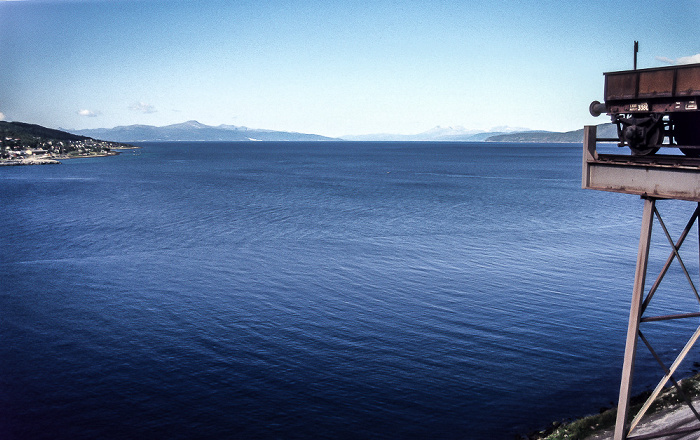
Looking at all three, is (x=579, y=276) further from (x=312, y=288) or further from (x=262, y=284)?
(x=262, y=284)

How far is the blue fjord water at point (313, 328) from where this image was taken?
1753 cm

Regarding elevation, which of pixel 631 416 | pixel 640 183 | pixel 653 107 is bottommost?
pixel 631 416

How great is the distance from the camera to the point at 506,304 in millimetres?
27062

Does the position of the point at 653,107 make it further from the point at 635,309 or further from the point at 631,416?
the point at 631,416

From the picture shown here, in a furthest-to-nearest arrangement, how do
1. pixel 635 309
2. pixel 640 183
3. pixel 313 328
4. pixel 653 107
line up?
pixel 313 328, pixel 635 309, pixel 653 107, pixel 640 183

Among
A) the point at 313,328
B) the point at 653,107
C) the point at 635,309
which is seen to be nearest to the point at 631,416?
the point at 635,309

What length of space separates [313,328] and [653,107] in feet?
54.2

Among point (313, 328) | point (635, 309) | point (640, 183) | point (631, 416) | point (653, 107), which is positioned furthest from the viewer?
point (313, 328)

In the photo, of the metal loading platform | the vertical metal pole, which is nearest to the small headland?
the metal loading platform

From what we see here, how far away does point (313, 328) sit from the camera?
24.3 m

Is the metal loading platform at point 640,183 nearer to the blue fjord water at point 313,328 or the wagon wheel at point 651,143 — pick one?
the wagon wheel at point 651,143

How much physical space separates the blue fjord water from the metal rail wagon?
9.23 m

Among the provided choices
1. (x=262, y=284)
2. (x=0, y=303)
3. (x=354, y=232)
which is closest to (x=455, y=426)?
(x=262, y=284)

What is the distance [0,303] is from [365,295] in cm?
1854
